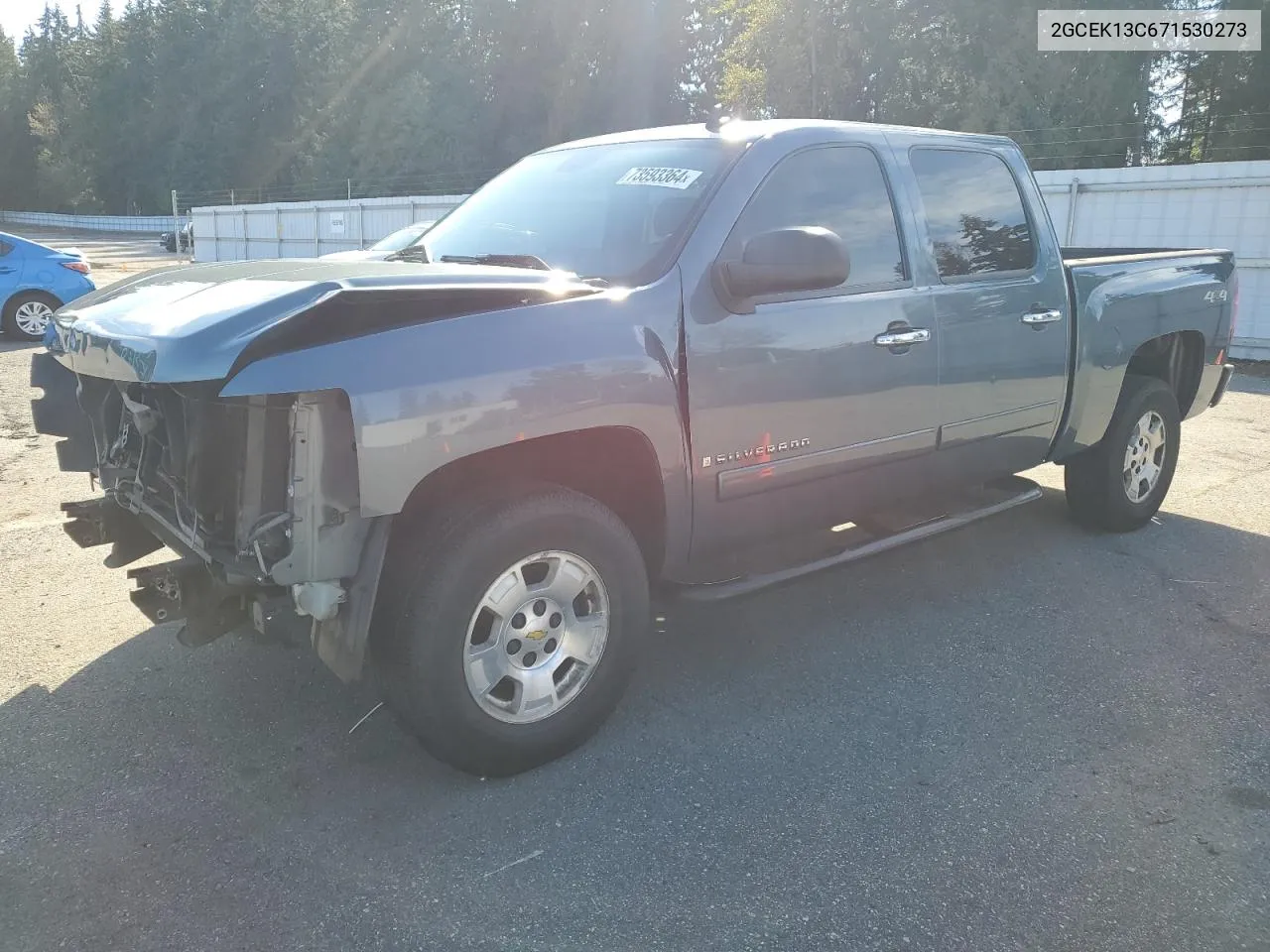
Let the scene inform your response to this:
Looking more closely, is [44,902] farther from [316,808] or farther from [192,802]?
[316,808]

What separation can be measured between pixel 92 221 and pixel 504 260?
7617 cm

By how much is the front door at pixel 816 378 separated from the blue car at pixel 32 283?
1177 cm

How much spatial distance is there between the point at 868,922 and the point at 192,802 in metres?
1.96

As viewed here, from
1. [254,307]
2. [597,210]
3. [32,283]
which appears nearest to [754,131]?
[597,210]

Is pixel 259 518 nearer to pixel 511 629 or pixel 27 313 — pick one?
pixel 511 629

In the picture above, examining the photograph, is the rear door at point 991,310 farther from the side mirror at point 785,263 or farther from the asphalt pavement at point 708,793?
the side mirror at point 785,263

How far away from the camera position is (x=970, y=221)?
4516mm

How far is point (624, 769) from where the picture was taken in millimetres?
3271

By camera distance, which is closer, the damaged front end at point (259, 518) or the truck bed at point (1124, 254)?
the damaged front end at point (259, 518)

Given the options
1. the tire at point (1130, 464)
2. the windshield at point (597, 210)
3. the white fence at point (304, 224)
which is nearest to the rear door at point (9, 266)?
the white fence at point (304, 224)

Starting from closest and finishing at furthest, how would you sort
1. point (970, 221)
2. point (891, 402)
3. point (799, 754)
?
point (799, 754) < point (891, 402) < point (970, 221)

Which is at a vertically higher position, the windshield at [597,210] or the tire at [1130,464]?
the windshield at [597,210]

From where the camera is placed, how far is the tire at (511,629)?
288 cm

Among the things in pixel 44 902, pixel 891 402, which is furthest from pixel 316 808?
pixel 891 402
